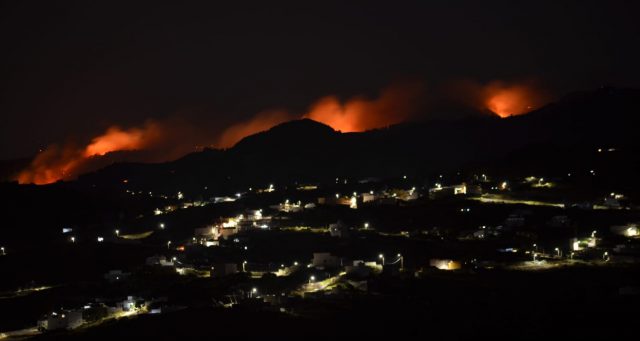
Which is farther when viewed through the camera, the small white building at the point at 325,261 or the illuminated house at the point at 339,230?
the illuminated house at the point at 339,230

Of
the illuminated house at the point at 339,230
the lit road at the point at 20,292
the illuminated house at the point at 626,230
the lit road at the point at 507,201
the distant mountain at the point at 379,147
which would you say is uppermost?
the distant mountain at the point at 379,147

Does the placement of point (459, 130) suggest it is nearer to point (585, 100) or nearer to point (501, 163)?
point (585, 100)

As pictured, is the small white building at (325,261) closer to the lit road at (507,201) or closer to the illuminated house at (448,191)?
the lit road at (507,201)

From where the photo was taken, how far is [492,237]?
36406 mm

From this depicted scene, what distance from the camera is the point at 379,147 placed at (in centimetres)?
8606

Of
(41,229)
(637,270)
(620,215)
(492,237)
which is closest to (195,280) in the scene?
(492,237)

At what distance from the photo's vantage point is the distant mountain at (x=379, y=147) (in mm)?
74938

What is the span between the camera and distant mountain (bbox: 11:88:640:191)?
74.9 metres

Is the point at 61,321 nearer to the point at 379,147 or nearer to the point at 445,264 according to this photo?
the point at 445,264

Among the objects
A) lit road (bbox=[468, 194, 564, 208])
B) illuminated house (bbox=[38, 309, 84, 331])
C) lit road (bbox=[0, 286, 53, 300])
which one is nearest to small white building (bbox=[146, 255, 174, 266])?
lit road (bbox=[0, 286, 53, 300])

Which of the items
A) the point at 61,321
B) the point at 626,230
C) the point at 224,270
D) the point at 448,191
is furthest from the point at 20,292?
the point at 626,230

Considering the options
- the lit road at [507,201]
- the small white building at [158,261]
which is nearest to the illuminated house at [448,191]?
the lit road at [507,201]

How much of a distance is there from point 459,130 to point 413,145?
867cm

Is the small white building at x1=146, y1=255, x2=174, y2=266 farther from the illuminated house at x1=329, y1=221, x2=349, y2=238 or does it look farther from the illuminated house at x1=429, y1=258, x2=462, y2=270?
the illuminated house at x1=429, y1=258, x2=462, y2=270
